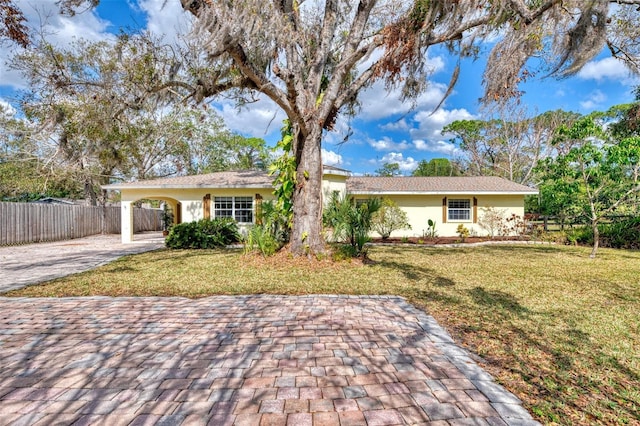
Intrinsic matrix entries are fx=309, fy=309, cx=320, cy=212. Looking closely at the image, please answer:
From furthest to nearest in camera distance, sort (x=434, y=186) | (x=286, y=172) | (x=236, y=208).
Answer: (x=434, y=186) → (x=236, y=208) → (x=286, y=172)

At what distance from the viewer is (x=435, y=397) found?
2.41 metres

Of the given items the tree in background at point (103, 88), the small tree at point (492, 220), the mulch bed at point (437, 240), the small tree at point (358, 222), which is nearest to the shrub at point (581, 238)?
the mulch bed at point (437, 240)

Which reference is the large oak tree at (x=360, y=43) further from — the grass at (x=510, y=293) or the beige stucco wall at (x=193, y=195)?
the beige stucco wall at (x=193, y=195)

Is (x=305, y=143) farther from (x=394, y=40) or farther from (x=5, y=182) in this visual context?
→ (x=5, y=182)

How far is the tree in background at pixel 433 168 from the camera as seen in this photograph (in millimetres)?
44031

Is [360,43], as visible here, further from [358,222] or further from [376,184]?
[376,184]

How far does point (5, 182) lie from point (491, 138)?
123 ft

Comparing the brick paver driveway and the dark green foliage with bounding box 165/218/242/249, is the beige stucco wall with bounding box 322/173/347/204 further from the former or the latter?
the brick paver driveway

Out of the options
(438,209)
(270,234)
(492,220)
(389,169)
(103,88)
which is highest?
(389,169)

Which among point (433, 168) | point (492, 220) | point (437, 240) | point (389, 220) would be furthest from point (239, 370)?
point (433, 168)

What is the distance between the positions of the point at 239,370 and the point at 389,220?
13.5m

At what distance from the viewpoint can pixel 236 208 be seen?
47.8 feet

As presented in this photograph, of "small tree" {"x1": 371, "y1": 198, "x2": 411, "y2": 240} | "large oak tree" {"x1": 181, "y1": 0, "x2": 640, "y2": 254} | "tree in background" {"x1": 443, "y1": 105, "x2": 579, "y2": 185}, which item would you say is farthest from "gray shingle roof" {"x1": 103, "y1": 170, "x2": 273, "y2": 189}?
"tree in background" {"x1": 443, "y1": 105, "x2": 579, "y2": 185}

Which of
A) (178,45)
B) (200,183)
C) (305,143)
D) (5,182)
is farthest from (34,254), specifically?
(5,182)
